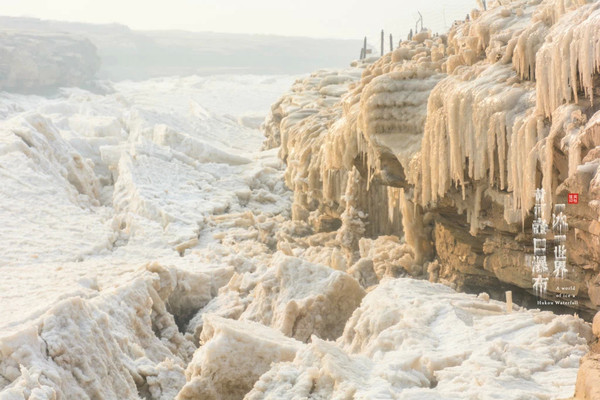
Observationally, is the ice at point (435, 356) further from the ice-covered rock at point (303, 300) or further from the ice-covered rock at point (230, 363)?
the ice-covered rock at point (303, 300)

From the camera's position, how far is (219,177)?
1595 cm

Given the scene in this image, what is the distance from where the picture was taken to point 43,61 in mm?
32375

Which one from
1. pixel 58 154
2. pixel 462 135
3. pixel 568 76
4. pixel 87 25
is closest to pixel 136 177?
pixel 58 154

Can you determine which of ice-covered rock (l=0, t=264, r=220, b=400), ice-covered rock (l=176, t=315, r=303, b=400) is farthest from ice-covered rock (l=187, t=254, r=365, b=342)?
ice-covered rock (l=176, t=315, r=303, b=400)

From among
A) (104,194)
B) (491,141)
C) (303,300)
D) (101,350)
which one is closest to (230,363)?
(101,350)

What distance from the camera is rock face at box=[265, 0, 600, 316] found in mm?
5785

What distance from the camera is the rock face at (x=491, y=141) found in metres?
5.79

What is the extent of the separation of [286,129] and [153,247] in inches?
158

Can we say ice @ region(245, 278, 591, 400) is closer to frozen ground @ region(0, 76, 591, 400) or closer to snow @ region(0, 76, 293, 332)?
frozen ground @ region(0, 76, 591, 400)

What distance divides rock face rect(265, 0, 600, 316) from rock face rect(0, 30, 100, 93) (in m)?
24.1

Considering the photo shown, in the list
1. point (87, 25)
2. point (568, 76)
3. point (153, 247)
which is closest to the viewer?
point (568, 76)

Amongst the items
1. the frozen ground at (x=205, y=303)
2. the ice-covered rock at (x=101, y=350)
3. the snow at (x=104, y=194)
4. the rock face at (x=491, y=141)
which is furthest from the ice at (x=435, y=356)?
the snow at (x=104, y=194)

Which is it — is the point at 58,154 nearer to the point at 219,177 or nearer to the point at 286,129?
the point at 219,177

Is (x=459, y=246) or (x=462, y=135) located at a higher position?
(x=462, y=135)
